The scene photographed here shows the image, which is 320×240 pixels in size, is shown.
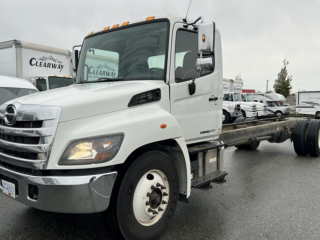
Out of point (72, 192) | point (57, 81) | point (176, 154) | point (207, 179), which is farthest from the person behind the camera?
point (57, 81)

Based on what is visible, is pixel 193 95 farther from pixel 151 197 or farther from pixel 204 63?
pixel 151 197

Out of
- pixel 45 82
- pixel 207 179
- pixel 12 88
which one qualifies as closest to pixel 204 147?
pixel 207 179

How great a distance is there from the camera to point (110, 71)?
3.62 m

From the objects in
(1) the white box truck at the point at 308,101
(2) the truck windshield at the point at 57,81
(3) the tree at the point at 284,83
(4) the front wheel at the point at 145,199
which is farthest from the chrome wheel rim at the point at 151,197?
(3) the tree at the point at 284,83

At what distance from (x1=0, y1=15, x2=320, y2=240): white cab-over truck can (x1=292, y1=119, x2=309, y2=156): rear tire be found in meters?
4.46

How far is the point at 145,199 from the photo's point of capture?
9.64ft

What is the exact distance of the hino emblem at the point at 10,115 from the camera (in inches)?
107

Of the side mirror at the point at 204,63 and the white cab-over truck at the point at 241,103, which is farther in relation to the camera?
the white cab-over truck at the point at 241,103

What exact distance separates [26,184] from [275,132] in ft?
20.3

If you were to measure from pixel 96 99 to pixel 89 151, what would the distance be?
0.55m

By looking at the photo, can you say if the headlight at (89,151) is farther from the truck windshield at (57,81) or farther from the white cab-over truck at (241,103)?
the white cab-over truck at (241,103)

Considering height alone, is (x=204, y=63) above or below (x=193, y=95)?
above

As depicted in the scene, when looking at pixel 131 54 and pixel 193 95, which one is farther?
pixel 193 95

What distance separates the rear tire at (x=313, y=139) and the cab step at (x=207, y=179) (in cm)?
458
